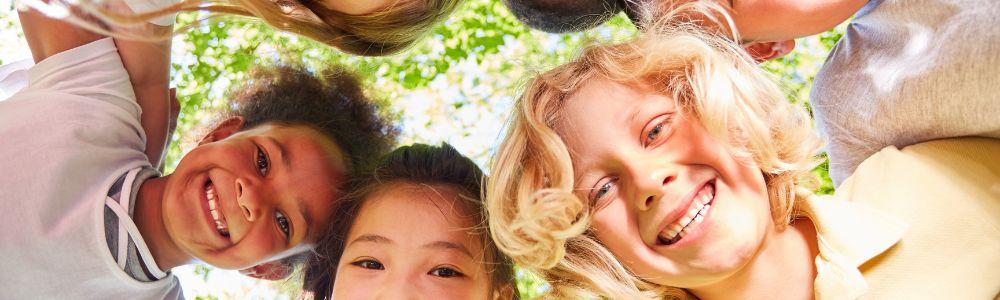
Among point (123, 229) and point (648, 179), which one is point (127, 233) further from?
point (648, 179)

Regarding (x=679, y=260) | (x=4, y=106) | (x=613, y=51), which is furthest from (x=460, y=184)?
(x=4, y=106)

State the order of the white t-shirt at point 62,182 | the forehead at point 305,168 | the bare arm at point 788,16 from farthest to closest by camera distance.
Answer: the forehead at point 305,168 < the white t-shirt at point 62,182 < the bare arm at point 788,16

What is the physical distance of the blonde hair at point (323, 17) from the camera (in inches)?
64.9

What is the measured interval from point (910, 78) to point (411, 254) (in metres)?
0.99

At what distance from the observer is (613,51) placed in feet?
5.14

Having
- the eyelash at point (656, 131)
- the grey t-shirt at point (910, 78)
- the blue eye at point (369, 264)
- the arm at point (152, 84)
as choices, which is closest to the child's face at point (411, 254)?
the blue eye at point (369, 264)

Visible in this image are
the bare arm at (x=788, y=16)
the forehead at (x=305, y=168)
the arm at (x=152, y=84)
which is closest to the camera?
the bare arm at (x=788, y=16)

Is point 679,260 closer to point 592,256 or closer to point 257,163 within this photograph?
point 592,256

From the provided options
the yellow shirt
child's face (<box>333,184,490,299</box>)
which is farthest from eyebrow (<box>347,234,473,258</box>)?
the yellow shirt

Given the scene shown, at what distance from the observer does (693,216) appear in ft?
4.52

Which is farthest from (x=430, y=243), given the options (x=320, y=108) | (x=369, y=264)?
(x=320, y=108)

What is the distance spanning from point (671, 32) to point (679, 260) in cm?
47

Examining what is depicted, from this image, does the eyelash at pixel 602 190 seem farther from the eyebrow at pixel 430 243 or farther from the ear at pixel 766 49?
the ear at pixel 766 49

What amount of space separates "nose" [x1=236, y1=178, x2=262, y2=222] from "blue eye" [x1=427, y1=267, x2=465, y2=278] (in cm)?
42
